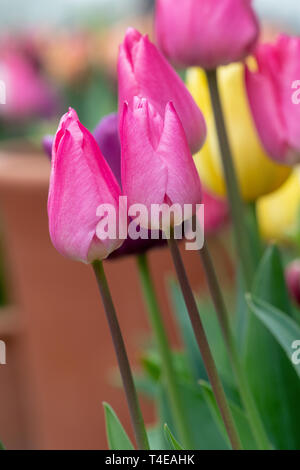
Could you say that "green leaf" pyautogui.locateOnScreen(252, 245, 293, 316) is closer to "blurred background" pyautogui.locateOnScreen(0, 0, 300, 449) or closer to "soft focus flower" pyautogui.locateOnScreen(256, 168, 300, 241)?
"soft focus flower" pyautogui.locateOnScreen(256, 168, 300, 241)

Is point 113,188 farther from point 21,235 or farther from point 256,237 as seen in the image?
point 21,235

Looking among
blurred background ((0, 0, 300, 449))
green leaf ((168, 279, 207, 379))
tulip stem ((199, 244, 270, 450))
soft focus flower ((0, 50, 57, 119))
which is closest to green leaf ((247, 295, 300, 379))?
tulip stem ((199, 244, 270, 450))

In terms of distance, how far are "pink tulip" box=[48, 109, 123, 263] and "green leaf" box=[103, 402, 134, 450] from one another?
0.09 meters

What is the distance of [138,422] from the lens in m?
0.24

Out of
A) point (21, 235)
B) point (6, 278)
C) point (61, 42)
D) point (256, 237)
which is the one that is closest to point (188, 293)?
point (256, 237)

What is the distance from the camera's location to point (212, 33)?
0.31 m

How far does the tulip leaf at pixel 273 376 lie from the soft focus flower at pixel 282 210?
0.14m

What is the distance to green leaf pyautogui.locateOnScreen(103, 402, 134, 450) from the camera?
0.95ft

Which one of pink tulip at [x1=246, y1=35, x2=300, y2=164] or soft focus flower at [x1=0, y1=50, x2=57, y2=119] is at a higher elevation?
soft focus flower at [x1=0, y1=50, x2=57, y2=119]

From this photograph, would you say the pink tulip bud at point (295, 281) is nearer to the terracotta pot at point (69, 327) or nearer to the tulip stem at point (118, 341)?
the tulip stem at point (118, 341)

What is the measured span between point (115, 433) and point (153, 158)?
0.12 m

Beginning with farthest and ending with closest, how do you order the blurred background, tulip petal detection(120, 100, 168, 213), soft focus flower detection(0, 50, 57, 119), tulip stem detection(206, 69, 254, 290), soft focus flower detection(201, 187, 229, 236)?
soft focus flower detection(0, 50, 57, 119) → the blurred background → soft focus flower detection(201, 187, 229, 236) → tulip stem detection(206, 69, 254, 290) → tulip petal detection(120, 100, 168, 213)

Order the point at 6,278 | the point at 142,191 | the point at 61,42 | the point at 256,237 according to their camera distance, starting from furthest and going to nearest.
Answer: the point at 61,42 → the point at 6,278 → the point at 256,237 → the point at 142,191
